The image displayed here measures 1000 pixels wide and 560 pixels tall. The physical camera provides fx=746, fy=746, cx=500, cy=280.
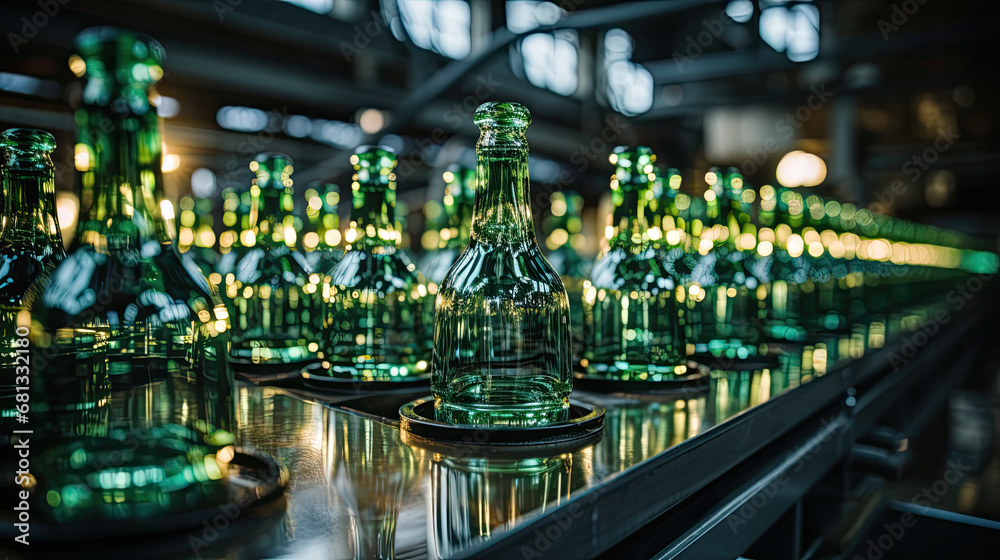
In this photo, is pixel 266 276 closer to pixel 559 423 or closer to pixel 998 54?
pixel 559 423

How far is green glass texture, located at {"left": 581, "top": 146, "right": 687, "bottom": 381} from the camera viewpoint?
771 mm

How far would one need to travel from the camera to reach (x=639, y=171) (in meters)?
0.80

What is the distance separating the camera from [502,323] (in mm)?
546

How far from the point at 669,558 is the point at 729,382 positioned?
0.38 meters

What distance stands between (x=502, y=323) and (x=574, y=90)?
31.2 feet

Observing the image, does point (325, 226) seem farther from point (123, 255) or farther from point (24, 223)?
point (123, 255)

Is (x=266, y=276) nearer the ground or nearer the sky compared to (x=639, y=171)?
nearer the ground

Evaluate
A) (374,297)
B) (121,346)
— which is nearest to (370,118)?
(374,297)

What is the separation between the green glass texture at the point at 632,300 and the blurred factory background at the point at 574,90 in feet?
4.23

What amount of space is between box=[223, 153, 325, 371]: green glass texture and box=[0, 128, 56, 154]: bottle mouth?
1.06 feet

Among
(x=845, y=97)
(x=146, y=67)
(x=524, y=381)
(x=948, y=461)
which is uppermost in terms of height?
(x=845, y=97)

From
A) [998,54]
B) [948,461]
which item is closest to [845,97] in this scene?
[998,54]

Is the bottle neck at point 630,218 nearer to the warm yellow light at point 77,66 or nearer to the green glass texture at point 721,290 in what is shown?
the green glass texture at point 721,290

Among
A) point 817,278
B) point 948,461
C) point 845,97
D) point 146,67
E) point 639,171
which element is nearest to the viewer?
point 146,67
